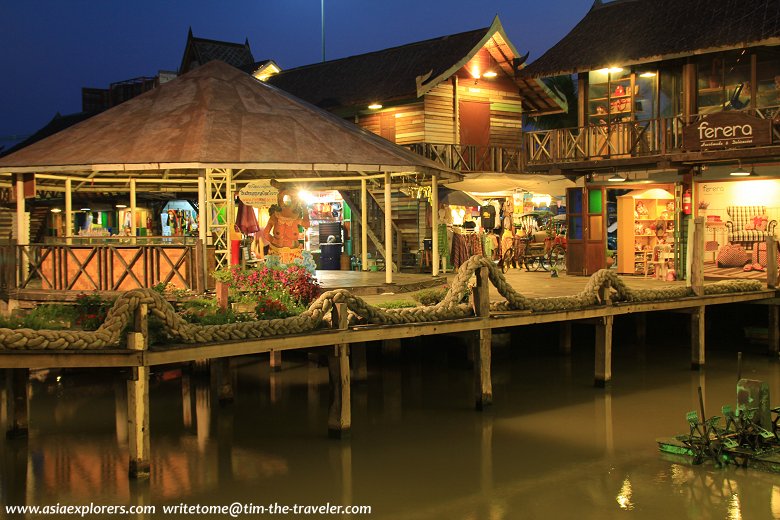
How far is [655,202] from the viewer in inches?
959

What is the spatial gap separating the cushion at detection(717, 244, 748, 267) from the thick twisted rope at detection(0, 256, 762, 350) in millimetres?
5148

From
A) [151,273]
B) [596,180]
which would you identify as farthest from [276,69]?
[151,273]

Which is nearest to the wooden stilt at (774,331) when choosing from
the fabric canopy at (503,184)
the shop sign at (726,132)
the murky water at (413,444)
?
the murky water at (413,444)

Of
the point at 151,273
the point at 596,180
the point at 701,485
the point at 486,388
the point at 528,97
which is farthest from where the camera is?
the point at 528,97

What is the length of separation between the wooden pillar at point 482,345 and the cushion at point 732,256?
32.7ft

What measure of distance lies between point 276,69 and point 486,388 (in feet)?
82.1

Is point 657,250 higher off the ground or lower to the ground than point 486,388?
higher

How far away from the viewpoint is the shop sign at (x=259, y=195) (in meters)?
18.6

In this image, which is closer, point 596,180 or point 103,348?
point 103,348

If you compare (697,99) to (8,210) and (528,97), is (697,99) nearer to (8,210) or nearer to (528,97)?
(528,97)

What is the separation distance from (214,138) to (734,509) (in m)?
12.0

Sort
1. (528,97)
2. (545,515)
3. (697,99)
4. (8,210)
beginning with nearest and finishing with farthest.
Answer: (545,515)
(697,99)
(8,210)
(528,97)

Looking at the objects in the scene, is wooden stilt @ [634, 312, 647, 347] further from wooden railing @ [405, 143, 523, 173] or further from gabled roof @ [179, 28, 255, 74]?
gabled roof @ [179, 28, 255, 74]

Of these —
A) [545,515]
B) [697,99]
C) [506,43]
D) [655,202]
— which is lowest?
[545,515]
